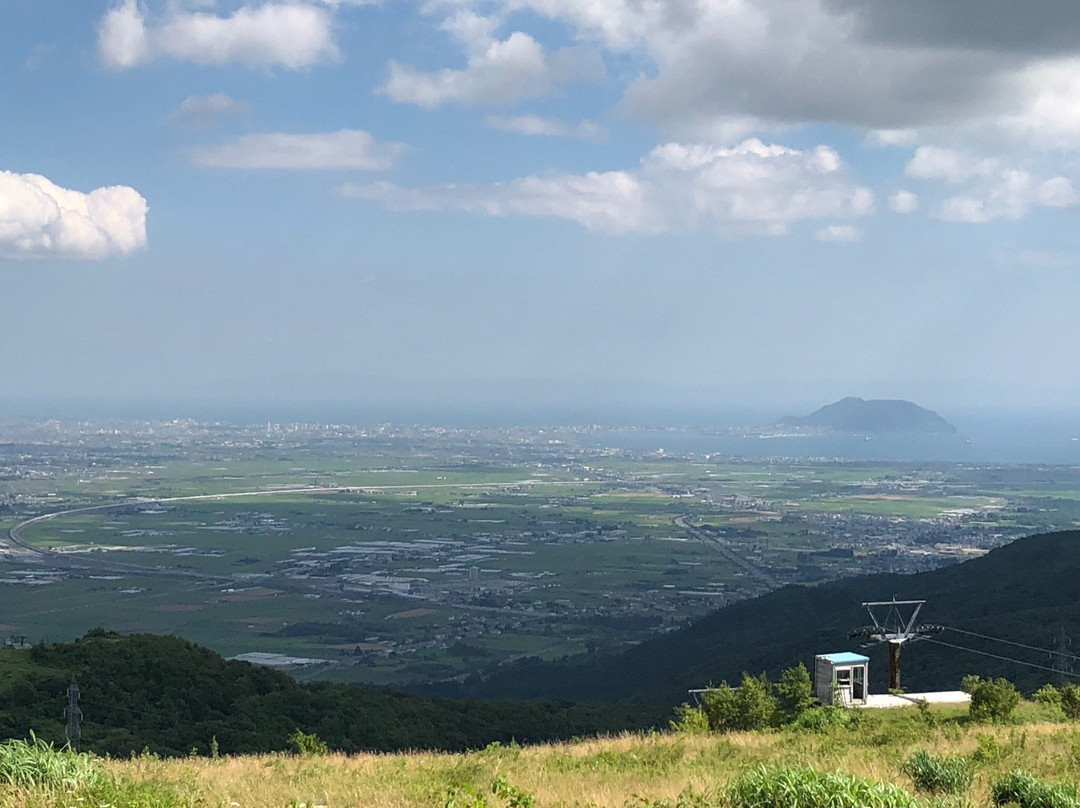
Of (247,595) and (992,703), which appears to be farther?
(247,595)

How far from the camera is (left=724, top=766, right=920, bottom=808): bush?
9.67m

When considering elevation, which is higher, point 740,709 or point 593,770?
point 593,770

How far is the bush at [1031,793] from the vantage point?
35.1 ft

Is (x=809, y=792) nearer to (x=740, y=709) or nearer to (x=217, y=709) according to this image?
(x=740, y=709)

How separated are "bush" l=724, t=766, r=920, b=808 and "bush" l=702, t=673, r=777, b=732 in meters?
16.3

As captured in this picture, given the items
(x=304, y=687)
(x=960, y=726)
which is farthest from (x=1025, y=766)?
(x=304, y=687)

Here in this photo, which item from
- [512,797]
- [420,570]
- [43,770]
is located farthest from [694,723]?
[420,570]

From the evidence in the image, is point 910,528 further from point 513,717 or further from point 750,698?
point 750,698

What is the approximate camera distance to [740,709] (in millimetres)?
27266

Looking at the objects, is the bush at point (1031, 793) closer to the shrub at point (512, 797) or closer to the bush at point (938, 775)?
the bush at point (938, 775)

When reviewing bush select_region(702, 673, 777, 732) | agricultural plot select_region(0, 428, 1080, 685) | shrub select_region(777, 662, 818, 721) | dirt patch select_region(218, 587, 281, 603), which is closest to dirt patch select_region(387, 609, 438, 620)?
agricultural plot select_region(0, 428, 1080, 685)

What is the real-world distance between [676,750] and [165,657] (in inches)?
1188

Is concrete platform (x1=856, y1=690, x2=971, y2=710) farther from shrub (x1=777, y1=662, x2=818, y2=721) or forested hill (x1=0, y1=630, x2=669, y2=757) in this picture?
forested hill (x1=0, y1=630, x2=669, y2=757)

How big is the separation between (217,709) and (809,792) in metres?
35.3
